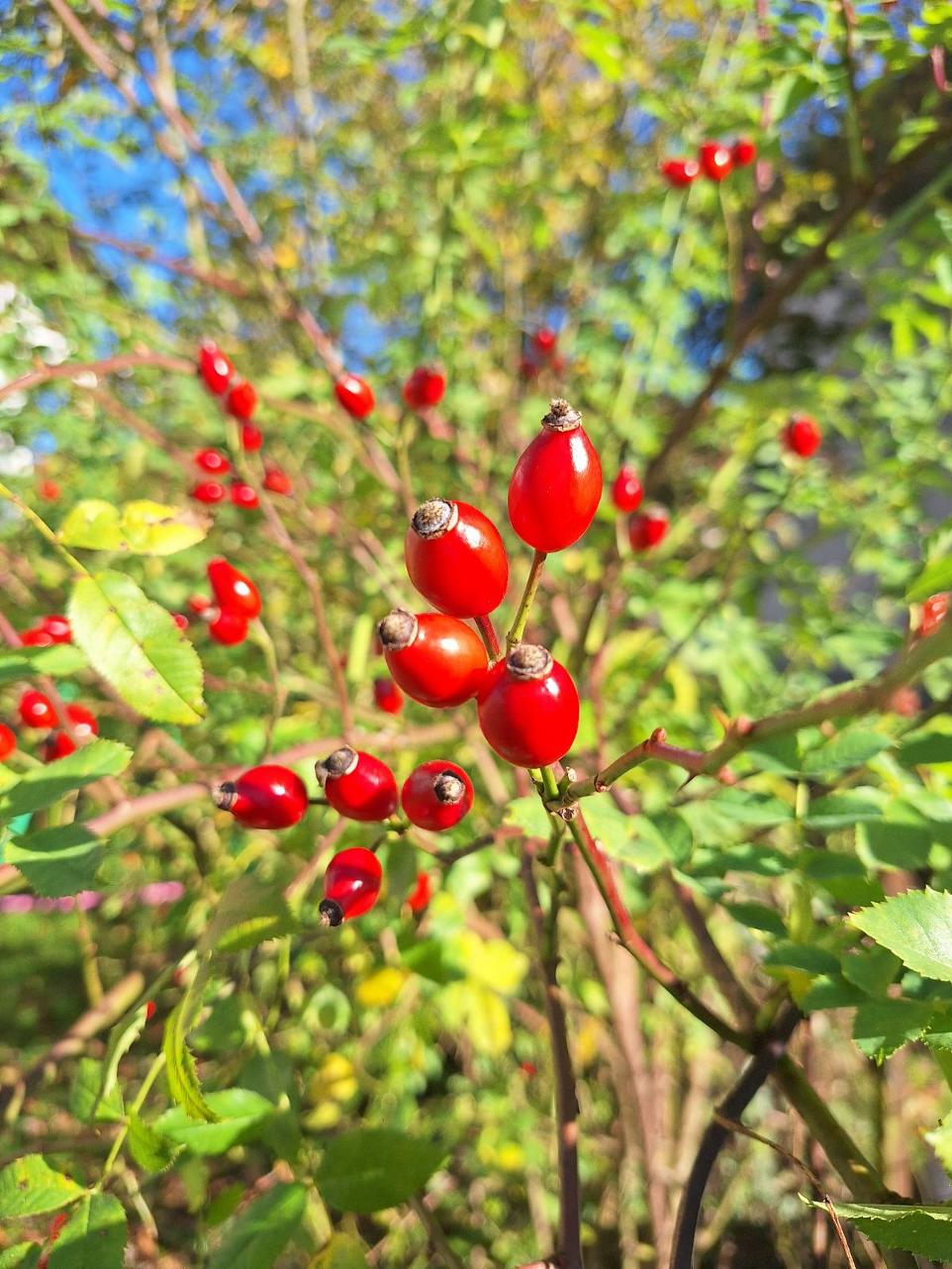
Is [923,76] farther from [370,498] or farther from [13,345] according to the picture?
[13,345]

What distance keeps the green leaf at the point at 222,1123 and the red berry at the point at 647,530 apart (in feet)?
4.19

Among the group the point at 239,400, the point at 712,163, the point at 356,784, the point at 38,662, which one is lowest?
the point at 356,784

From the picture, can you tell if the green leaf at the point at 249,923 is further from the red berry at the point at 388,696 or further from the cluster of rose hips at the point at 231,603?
the red berry at the point at 388,696

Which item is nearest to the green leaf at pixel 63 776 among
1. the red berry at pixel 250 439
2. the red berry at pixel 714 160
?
the red berry at pixel 250 439

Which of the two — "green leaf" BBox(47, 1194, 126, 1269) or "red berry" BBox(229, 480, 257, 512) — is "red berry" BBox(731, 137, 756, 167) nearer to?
"red berry" BBox(229, 480, 257, 512)

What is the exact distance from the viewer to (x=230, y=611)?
4.44 feet

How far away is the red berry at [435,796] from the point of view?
84 centimetres

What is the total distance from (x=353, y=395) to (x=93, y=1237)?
1339 mm

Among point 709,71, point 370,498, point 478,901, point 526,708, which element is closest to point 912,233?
point 709,71

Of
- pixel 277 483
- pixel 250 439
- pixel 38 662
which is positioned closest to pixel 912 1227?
pixel 38 662

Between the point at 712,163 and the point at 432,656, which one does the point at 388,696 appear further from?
the point at 712,163

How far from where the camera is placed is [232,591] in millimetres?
1338

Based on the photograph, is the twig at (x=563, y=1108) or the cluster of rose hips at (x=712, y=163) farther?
the cluster of rose hips at (x=712, y=163)

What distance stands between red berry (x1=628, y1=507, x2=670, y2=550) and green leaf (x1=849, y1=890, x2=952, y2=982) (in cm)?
112
